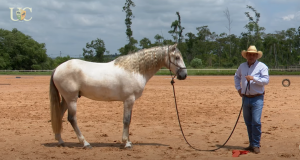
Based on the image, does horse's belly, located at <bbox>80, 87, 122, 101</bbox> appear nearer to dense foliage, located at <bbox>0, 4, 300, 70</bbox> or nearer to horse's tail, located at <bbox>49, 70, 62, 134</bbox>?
horse's tail, located at <bbox>49, 70, 62, 134</bbox>

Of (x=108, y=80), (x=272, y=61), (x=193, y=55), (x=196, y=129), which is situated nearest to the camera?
(x=108, y=80)

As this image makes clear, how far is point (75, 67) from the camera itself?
20.7ft

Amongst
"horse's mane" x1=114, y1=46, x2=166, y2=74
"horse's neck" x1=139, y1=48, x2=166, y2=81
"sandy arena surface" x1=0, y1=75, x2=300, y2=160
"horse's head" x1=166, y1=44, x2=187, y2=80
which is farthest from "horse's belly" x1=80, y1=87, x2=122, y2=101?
"horse's head" x1=166, y1=44, x2=187, y2=80

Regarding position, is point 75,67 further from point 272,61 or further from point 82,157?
point 272,61

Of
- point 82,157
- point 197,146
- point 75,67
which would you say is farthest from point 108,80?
point 197,146

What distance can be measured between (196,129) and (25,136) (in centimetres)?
382

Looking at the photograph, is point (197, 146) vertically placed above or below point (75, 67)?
below

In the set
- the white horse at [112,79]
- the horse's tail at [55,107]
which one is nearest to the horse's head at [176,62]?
the white horse at [112,79]

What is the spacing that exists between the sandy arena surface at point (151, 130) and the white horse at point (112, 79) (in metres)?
0.55

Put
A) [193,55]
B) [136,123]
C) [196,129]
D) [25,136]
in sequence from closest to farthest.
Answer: [25,136] < [196,129] < [136,123] < [193,55]

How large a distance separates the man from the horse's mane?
152 cm

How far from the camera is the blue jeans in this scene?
6.00 meters

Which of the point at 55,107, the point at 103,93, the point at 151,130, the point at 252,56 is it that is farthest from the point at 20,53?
the point at 252,56

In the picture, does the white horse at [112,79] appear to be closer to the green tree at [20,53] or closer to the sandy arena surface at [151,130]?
the sandy arena surface at [151,130]
